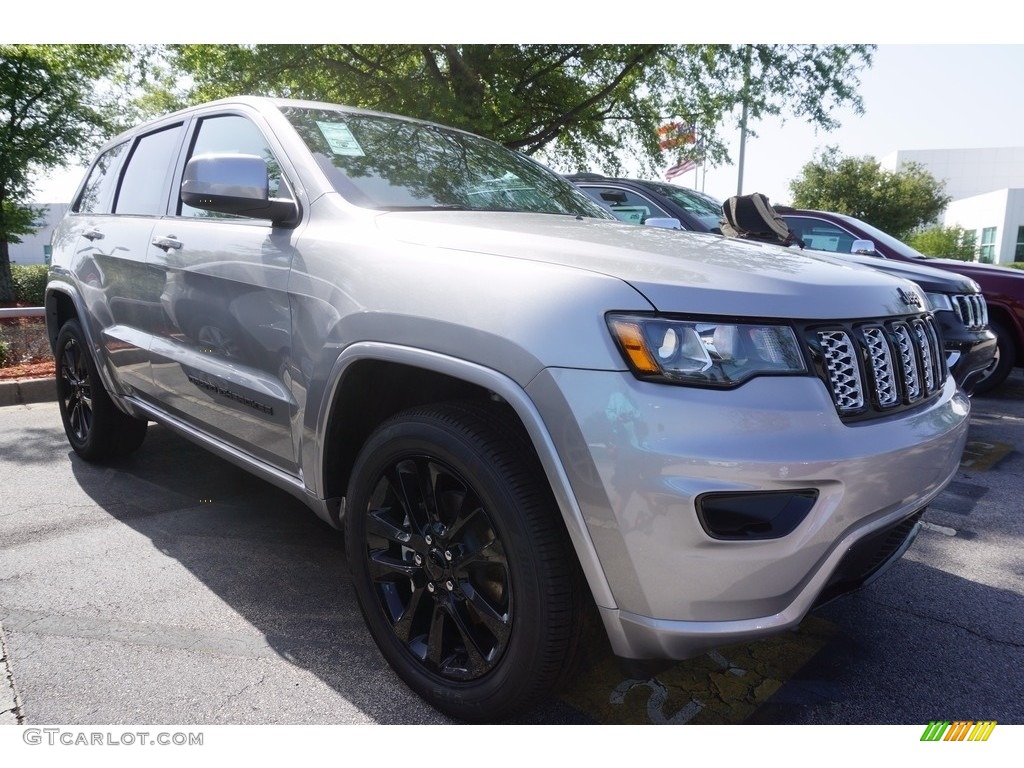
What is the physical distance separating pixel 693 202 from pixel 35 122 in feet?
57.2

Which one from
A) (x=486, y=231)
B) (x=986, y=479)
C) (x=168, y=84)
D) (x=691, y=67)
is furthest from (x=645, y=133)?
(x=486, y=231)

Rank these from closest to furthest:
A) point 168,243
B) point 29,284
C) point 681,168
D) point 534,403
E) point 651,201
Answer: point 534,403
point 168,243
point 651,201
point 681,168
point 29,284

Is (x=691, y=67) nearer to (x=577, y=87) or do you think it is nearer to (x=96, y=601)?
(x=577, y=87)

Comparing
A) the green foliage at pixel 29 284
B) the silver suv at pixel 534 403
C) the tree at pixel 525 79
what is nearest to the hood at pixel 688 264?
the silver suv at pixel 534 403

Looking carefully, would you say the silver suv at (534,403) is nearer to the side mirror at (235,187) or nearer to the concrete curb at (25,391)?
the side mirror at (235,187)

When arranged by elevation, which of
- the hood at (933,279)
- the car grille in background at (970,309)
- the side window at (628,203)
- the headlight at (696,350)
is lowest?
the car grille in background at (970,309)

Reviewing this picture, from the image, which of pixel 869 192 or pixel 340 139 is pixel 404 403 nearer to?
pixel 340 139

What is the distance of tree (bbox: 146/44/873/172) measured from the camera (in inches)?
436

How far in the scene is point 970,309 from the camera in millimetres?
5777

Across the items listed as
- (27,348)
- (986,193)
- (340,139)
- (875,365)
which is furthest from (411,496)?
(986,193)

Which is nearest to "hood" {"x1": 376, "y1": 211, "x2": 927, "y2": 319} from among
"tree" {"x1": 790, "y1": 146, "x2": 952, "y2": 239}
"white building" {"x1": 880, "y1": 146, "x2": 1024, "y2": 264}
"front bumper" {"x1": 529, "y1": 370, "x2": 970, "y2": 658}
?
"front bumper" {"x1": 529, "y1": 370, "x2": 970, "y2": 658}
